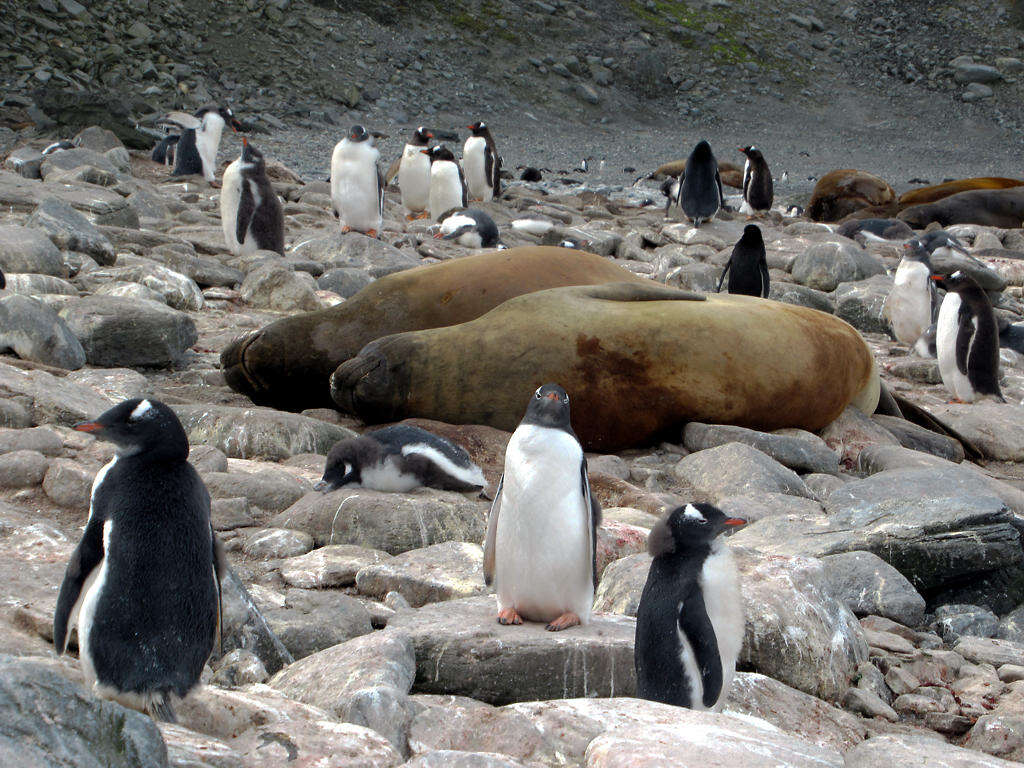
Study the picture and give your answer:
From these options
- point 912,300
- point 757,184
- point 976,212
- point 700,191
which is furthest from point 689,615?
point 976,212

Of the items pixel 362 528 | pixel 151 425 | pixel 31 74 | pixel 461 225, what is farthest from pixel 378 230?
pixel 31 74

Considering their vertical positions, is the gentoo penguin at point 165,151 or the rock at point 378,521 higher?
the gentoo penguin at point 165,151

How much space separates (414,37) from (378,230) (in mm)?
20302

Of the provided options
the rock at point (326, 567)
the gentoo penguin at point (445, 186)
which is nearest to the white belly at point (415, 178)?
the gentoo penguin at point (445, 186)

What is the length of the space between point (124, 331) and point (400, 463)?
7.49 ft

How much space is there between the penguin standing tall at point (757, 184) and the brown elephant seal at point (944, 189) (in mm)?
2335

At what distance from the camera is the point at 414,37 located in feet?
99.9

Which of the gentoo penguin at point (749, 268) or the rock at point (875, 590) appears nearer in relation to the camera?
the rock at point (875, 590)

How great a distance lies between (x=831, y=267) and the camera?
11000mm

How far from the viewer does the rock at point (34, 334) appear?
18.7ft

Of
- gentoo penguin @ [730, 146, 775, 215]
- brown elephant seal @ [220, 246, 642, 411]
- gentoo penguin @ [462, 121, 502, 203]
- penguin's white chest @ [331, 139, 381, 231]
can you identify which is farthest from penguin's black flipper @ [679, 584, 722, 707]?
gentoo penguin @ [730, 146, 775, 215]

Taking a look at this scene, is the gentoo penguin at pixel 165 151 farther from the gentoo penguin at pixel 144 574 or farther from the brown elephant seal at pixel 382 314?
the gentoo penguin at pixel 144 574

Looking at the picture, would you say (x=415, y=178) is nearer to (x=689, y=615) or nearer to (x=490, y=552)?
(x=490, y=552)

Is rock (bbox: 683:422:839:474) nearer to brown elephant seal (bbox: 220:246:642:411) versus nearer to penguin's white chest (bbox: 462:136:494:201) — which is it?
brown elephant seal (bbox: 220:246:642:411)
